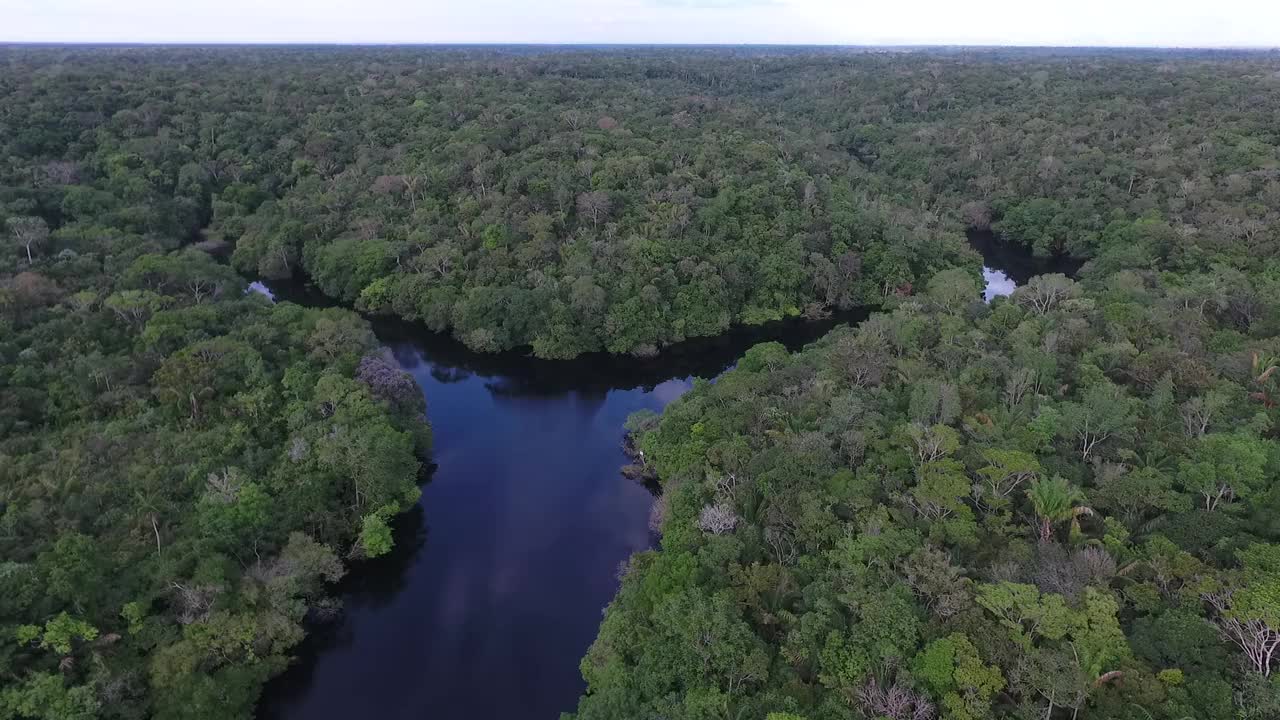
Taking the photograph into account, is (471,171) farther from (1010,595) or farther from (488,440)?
(1010,595)

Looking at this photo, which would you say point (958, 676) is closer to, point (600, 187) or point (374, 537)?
point (374, 537)

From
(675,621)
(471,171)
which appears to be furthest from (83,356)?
(471,171)

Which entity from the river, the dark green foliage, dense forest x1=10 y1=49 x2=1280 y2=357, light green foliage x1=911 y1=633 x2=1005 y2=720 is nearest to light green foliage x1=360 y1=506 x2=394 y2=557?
the river

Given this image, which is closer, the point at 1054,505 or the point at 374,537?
the point at 1054,505

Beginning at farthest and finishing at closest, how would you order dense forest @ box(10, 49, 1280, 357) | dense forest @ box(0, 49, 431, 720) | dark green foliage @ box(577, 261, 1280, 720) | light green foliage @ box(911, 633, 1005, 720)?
dense forest @ box(10, 49, 1280, 357)
dense forest @ box(0, 49, 431, 720)
dark green foliage @ box(577, 261, 1280, 720)
light green foliage @ box(911, 633, 1005, 720)

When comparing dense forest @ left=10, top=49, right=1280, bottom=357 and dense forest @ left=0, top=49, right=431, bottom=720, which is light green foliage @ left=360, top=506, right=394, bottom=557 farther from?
dense forest @ left=10, top=49, right=1280, bottom=357

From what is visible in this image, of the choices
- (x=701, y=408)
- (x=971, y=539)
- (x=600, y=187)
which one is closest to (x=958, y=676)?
(x=971, y=539)
